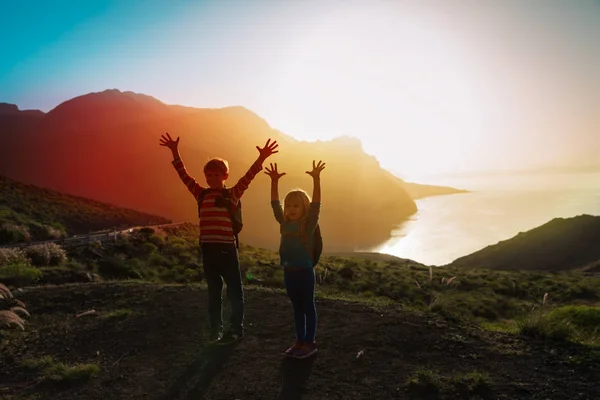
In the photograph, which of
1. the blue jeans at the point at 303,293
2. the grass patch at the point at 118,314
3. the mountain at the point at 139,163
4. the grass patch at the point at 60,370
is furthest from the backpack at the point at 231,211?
the mountain at the point at 139,163

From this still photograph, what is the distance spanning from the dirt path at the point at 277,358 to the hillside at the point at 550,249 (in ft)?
133

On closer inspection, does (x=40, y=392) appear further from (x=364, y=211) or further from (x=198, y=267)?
(x=364, y=211)

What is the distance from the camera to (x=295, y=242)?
4387 mm

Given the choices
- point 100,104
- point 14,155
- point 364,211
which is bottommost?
point 364,211

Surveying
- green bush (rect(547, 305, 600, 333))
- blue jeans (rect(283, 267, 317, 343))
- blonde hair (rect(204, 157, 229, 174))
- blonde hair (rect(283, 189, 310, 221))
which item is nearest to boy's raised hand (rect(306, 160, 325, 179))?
blonde hair (rect(283, 189, 310, 221))

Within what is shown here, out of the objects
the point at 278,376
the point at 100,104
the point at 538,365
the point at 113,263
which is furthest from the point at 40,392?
the point at 100,104

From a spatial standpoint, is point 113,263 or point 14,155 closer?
point 113,263

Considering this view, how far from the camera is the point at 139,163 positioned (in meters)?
96.9

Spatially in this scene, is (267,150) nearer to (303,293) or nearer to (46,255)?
(303,293)

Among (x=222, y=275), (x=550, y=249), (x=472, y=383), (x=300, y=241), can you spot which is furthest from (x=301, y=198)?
(x=550, y=249)

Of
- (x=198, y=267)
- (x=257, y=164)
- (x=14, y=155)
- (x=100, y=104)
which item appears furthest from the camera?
(x=100, y=104)

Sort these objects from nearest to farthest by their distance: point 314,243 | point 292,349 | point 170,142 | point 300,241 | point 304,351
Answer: point 300,241 < point 314,243 < point 304,351 < point 292,349 < point 170,142

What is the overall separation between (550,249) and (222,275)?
51744 mm

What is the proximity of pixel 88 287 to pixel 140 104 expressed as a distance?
481 feet
